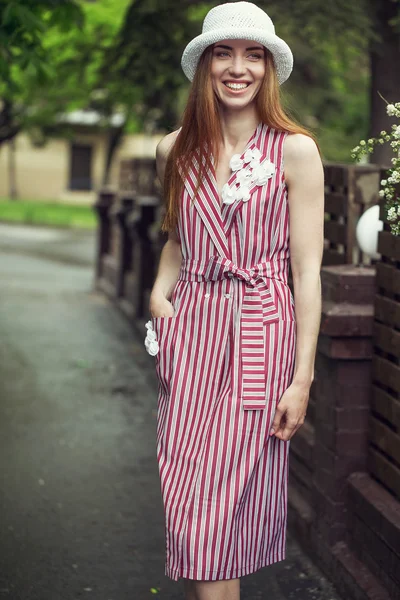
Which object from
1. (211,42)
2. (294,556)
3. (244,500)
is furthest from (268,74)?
(294,556)

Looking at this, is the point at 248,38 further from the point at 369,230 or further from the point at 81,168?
the point at 81,168

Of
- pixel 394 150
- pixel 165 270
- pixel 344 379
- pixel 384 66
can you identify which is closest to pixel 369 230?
pixel 344 379

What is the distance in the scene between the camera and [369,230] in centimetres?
481

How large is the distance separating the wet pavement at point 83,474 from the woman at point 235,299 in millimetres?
1225

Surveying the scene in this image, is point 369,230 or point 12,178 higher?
point 12,178

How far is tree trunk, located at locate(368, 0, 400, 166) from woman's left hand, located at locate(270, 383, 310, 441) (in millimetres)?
5830

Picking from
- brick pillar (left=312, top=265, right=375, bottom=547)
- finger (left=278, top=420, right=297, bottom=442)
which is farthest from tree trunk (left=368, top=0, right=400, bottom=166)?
finger (left=278, top=420, right=297, bottom=442)

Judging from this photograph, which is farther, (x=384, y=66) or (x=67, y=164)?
(x=67, y=164)

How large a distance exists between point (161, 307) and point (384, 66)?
6211 mm

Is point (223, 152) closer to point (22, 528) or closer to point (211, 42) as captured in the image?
point (211, 42)

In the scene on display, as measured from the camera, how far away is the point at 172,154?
136 inches

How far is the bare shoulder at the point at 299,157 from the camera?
10.7ft

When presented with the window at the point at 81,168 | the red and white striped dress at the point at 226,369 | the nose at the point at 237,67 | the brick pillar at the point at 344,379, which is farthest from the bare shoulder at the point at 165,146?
the window at the point at 81,168

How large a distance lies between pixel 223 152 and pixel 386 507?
62.6 inches
